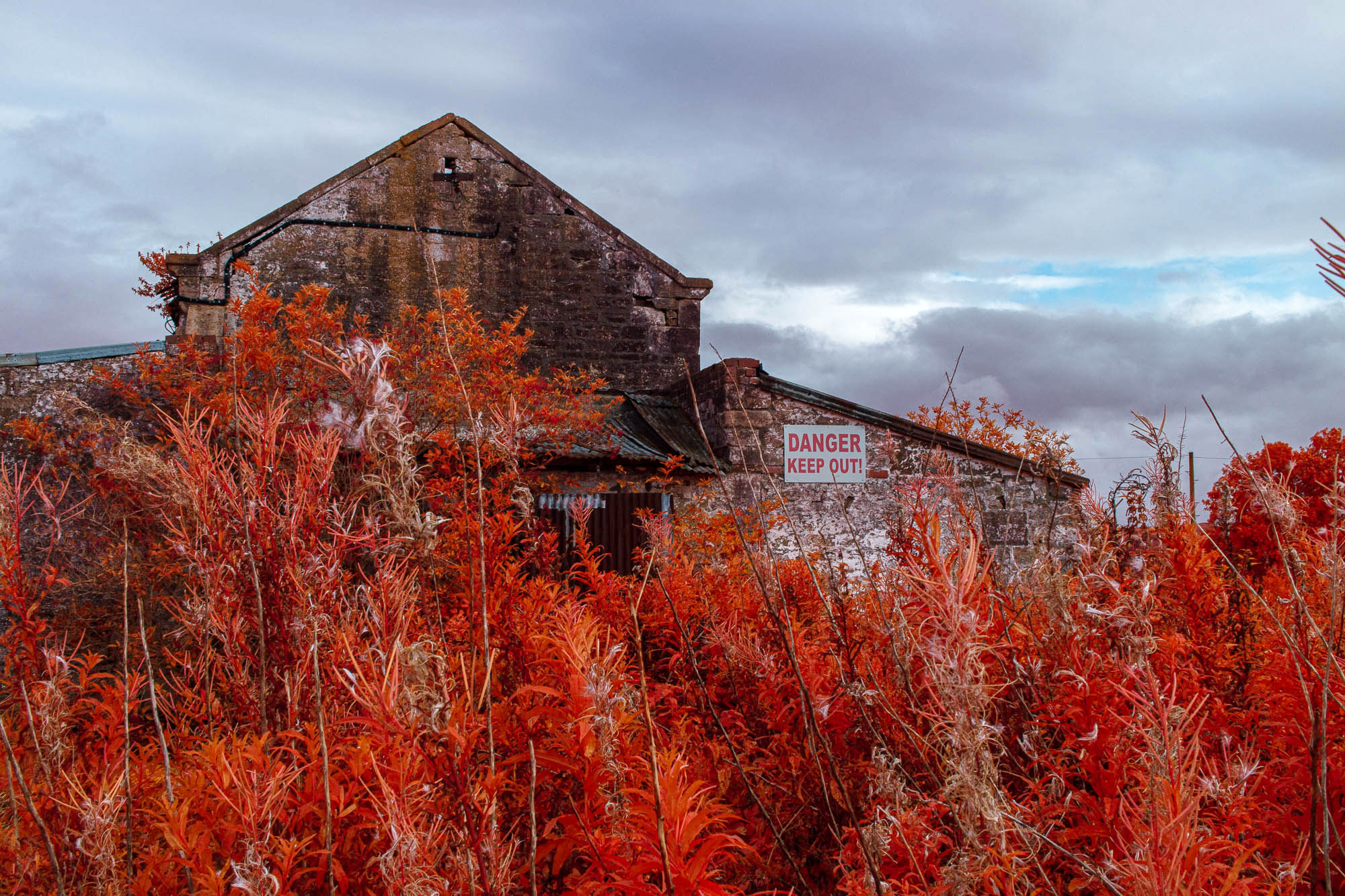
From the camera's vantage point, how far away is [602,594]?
11.0 feet

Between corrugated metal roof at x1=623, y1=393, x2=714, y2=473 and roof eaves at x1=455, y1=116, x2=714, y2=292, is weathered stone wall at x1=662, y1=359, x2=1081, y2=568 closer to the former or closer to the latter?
corrugated metal roof at x1=623, y1=393, x2=714, y2=473

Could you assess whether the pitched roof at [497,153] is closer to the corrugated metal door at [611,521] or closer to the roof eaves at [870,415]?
the roof eaves at [870,415]

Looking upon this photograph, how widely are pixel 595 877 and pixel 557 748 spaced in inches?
16.6

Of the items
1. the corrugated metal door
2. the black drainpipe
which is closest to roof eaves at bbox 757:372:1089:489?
the corrugated metal door

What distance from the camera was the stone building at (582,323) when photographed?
11.1m

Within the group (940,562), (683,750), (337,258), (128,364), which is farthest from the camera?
(337,258)

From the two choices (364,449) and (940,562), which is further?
(364,449)

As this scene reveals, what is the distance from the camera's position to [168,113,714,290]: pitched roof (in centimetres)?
1300

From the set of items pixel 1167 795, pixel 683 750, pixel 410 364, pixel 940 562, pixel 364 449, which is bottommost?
pixel 683 750

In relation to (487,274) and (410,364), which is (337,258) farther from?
(410,364)

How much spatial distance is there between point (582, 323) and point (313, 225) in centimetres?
429

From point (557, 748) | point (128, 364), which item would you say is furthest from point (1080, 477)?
point (128, 364)

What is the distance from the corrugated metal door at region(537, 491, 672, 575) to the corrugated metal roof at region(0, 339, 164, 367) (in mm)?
5108

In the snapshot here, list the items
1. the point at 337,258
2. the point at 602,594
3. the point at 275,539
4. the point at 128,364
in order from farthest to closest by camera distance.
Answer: the point at 337,258
the point at 128,364
the point at 602,594
the point at 275,539
